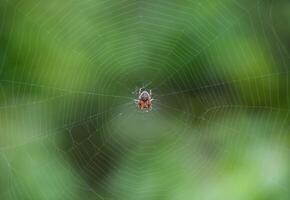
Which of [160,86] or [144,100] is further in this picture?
[144,100]

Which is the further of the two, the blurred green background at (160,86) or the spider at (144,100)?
the spider at (144,100)

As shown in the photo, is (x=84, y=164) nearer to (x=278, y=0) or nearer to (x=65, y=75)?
(x=65, y=75)

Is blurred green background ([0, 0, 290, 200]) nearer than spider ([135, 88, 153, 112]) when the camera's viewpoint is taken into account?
Yes
